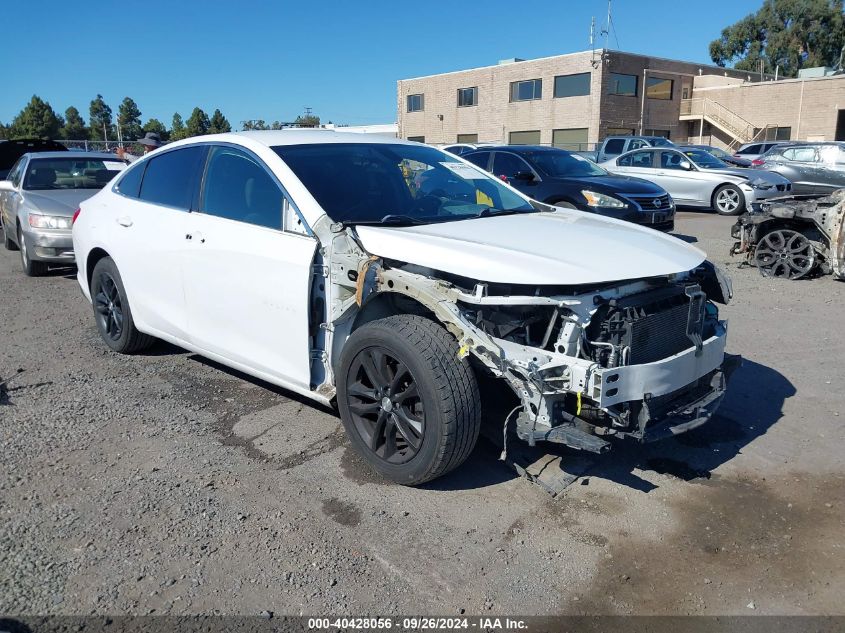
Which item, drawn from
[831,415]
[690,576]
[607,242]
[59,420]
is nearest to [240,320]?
[59,420]

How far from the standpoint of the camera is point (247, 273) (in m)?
4.19

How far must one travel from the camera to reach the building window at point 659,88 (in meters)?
40.5

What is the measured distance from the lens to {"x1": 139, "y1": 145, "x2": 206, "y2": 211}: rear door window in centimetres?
479

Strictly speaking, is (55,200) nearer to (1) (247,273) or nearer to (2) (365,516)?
A: (1) (247,273)

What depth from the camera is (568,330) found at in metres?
3.25

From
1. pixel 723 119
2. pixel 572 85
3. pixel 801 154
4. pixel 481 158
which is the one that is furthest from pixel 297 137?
pixel 723 119

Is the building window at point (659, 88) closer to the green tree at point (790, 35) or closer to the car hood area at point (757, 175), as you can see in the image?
the car hood area at point (757, 175)

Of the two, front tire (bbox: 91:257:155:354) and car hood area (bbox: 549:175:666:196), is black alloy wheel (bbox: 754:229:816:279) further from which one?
Answer: front tire (bbox: 91:257:155:354)

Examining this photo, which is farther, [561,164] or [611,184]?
[561,164]

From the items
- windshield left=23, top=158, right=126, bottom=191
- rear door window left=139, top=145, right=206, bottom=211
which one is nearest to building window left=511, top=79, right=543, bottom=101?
windshield left=23, top=158, right=126, bottom=191

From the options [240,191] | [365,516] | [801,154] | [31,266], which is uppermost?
[801,154]

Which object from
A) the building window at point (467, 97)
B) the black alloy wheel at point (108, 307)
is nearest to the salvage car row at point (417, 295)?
the black alloy wheel at point (108, 307)

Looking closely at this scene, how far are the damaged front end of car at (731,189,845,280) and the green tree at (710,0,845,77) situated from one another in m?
67.4

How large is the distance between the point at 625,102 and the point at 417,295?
39.9 meters
